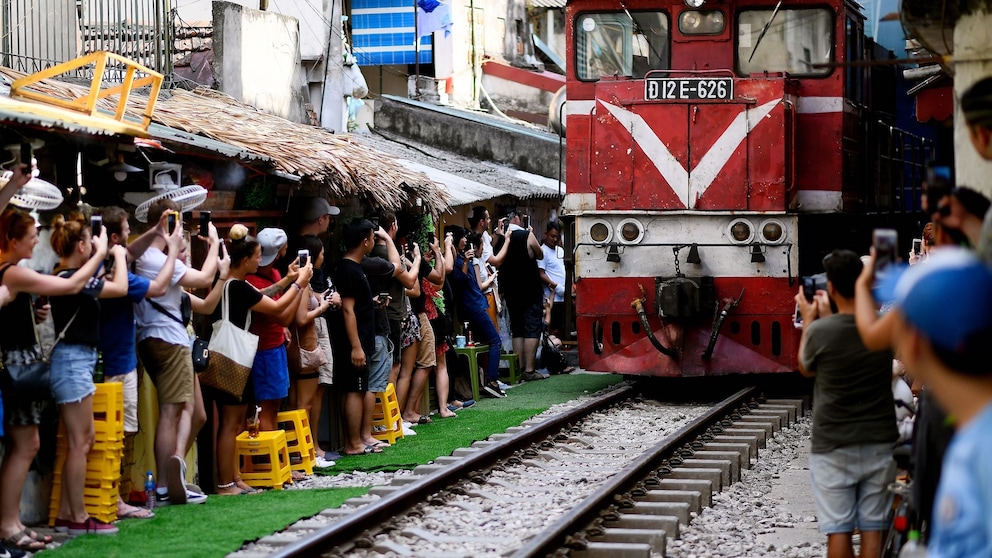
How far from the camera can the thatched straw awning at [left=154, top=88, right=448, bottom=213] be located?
34.9ft

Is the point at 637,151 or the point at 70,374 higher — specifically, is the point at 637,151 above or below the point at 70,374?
above

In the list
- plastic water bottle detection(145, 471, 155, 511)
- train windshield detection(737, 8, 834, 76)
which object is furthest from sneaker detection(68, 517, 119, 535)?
train windshield detection(737, 8, 834, 76)

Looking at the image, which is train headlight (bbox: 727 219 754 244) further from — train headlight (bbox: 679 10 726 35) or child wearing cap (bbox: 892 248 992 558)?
child wearing cap (bbox: 892 248 992 558)

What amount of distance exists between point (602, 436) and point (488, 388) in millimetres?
3265

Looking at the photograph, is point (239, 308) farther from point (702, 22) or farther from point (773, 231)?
point (702, 22)

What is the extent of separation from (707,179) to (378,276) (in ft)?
11.8

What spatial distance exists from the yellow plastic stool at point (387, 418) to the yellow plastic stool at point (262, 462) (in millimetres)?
2121

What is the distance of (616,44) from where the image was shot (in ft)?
46.4

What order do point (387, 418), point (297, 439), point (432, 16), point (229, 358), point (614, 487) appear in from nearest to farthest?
point (614, 487) < point (229, 358) < point (297, 439) < point (387, 418) < point (432, 16)

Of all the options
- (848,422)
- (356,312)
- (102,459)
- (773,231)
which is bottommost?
(102,459)

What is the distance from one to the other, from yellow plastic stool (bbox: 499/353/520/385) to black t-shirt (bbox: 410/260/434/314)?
3660mm

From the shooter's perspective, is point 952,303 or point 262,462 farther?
point 262,462

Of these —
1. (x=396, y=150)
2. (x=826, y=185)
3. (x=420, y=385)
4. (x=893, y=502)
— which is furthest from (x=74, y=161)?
(x=396, y=150)

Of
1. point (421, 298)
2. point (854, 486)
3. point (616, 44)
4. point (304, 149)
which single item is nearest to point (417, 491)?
point (854, 486)
